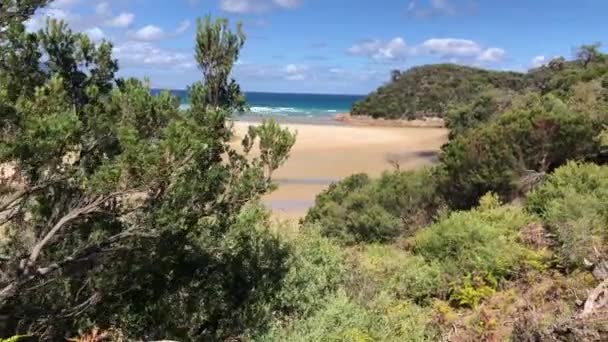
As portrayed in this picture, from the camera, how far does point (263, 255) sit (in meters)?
9.12

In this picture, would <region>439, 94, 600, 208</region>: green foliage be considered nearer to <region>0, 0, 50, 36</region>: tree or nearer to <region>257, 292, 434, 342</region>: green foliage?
<region>257, 292, 434, 342</region>: green foliage

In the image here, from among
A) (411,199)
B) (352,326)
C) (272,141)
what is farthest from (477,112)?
(272,141)

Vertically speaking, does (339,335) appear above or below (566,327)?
below

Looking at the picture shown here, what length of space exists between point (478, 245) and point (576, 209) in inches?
79.2

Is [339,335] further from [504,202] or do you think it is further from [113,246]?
[504,202]

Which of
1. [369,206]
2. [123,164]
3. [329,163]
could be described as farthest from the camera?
[329,163]

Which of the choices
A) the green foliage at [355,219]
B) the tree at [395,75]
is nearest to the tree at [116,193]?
the green foliage at [355,219]

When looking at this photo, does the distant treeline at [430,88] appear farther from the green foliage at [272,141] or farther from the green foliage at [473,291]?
the green foliage at [272,141]

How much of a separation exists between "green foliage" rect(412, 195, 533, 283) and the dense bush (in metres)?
2.99

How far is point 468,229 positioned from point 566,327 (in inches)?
178

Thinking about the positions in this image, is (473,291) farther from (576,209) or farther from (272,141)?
(272,141)

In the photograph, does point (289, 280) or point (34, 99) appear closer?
point (34, 99)

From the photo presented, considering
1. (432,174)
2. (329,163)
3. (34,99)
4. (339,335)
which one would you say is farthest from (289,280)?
(329,163)

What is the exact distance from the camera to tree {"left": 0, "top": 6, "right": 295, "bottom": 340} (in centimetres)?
588
